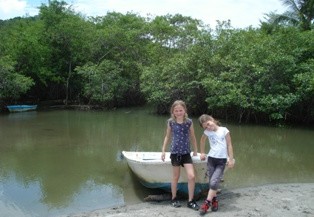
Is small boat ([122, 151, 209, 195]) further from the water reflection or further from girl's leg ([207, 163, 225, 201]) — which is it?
the water reflection

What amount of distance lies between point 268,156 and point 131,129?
6.95 m

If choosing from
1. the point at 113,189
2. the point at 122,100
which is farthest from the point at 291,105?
the point at 122,100

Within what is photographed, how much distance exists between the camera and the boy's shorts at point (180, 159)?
19.8 feet

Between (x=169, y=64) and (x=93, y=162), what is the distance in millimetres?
11712

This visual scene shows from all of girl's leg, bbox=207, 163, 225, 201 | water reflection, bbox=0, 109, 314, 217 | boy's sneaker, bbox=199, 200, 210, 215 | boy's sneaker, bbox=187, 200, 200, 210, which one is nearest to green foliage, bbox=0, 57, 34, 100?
water reflection, bbox=0, 109, 314, 217

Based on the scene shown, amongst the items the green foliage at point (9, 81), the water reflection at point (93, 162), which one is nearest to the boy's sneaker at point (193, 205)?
the water reflection at point (93, 162)

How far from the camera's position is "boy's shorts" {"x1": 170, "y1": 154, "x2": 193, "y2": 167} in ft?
19.8

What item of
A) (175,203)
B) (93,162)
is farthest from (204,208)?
(93,162)

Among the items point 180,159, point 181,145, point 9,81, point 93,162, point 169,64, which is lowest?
point 93,162

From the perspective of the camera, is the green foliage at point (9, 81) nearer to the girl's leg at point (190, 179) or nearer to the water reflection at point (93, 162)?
the water reflection at point (93, 162)

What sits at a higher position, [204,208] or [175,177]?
[175,177]

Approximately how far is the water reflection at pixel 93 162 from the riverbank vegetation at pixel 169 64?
5.97 ft

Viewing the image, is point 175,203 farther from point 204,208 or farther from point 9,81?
point 9,81

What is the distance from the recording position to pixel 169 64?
20953 mm
